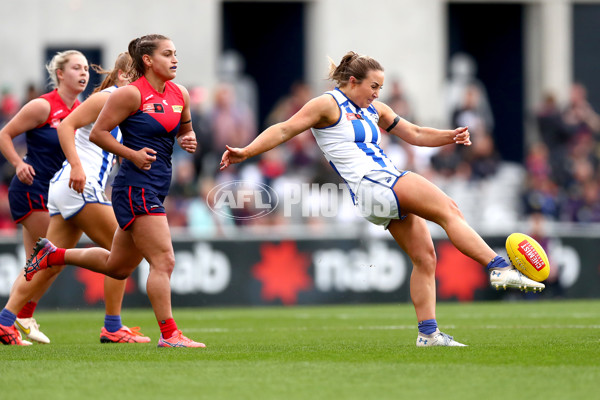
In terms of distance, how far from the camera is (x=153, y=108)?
7.88 m

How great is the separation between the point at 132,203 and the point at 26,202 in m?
1.89

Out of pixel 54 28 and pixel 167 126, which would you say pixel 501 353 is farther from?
pixel 54 28

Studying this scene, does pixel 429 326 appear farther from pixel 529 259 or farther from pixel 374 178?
pixel 374 178

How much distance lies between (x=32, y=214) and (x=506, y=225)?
9649mm

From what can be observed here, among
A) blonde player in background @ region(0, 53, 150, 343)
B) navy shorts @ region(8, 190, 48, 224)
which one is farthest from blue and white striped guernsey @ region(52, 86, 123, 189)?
navy shorts @ region(8, 190, 48, 224)

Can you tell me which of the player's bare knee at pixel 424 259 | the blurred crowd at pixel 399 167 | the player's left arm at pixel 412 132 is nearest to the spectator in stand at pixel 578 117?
the blurred crowd at pixel 399 167

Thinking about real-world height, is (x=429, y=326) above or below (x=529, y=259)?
below

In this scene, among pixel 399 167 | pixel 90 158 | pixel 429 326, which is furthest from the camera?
pixel 399 167

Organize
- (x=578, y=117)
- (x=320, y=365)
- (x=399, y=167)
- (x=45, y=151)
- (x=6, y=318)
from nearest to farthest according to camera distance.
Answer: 1. (x=320, y=365)
2. (x=6, y=318)
3. (x=45, y=151)
4. (x=399, y=167)
5. (x=578, y=117)

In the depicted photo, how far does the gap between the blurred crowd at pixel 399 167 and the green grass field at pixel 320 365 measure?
18.0 feet

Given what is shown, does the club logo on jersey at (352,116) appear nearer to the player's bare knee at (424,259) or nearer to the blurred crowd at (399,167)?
the player's bare knee at (424,259)

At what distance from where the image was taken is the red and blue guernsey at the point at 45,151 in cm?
916

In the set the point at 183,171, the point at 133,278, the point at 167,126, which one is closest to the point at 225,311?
the point at 133,278

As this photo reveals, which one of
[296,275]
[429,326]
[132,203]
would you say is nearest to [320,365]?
[429,326]
